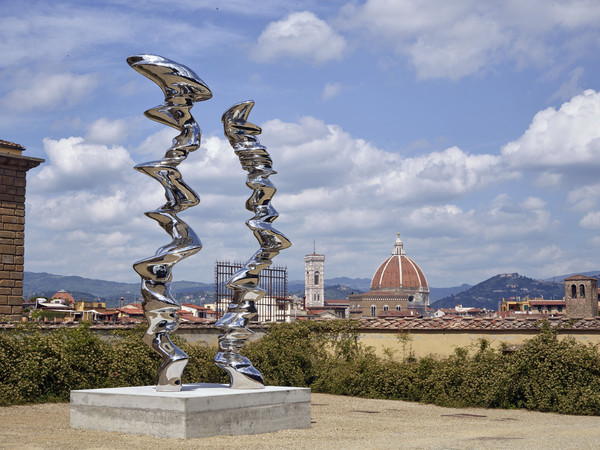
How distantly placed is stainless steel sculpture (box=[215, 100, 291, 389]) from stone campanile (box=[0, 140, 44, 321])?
11.8 meters

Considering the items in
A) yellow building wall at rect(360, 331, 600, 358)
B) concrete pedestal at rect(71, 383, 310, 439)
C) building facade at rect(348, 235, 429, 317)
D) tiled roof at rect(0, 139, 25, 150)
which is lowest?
concrete pedestal at rect(71, 383, 310, 439)

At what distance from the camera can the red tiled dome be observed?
160 meters

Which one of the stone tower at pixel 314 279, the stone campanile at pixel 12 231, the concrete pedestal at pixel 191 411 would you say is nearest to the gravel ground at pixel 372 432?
the concrete pedestal at pixel 191 411

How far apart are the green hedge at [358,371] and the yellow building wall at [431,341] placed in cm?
25

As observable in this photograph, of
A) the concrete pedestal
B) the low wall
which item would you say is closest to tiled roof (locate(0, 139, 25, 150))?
the low wall

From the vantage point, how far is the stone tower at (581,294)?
66.6m

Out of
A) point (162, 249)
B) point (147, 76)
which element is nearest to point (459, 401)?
point (162, 249)

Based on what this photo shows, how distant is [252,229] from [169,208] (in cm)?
137

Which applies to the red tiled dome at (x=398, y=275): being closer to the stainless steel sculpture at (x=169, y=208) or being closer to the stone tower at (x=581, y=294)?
the stone tower at (x=581, y=294)

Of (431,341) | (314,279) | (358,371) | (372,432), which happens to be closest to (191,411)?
(372,432)

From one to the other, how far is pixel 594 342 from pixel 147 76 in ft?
33.9

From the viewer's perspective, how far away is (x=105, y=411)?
10.0 m

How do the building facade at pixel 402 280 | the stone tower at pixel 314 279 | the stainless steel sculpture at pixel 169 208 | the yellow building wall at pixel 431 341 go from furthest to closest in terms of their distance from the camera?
the stone tower at pixel 314 279
the building facade at pixel 402 280
the yellow building wall at pixel 431 341
the stainless steel sculpture at pixel 169 208

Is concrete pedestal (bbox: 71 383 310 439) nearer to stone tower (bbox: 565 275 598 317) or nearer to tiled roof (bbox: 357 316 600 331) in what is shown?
tiled roof (bbox: 357 316 600 331)
